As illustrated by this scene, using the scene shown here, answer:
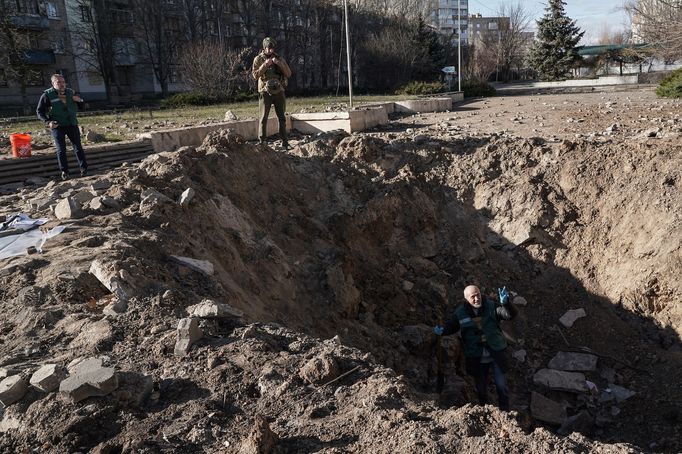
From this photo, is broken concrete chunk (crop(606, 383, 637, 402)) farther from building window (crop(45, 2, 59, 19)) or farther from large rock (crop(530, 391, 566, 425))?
building window (crop(45, 2, 59, 19))

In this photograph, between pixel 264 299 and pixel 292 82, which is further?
pixel 292 82

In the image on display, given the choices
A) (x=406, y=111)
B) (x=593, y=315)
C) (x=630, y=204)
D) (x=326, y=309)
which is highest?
(x=406, y=111)

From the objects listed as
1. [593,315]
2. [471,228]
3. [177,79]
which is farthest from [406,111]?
[177,79]

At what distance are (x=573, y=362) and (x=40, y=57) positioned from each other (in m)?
34.2

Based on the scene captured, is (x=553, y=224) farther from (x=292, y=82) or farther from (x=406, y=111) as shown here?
(x=292, y=82)

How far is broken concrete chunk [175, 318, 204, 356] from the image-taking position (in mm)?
3653

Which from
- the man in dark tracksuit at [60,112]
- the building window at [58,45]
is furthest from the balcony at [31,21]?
the man in dark tracksuit at [60,112]

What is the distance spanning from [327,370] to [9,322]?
2.46 meters

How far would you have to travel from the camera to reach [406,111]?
17625mm

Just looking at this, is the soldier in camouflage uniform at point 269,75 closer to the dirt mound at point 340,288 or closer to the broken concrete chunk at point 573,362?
the dirt mound at point 340,288

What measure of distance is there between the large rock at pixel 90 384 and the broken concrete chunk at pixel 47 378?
71 millimetres

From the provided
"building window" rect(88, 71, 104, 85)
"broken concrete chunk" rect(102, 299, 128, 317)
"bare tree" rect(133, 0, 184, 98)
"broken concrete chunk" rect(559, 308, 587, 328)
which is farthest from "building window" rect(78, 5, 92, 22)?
"broken concrete chunk" rect(102, 299, 128, 317)

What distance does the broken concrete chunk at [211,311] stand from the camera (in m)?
3.99

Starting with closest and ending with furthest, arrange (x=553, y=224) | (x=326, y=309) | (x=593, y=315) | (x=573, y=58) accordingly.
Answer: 1. (x=326, y=309)
2. (x=593, y=315)
3. (x=553, y=224)
4. (x=573, y=58)
